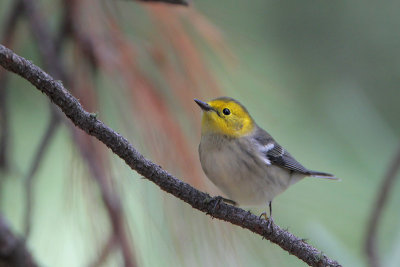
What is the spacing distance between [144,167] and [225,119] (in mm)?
816

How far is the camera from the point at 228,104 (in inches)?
65.4

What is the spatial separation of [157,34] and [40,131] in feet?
1.58

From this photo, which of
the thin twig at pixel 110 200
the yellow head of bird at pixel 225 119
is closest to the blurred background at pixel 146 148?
the thin twig at pixel 110 200

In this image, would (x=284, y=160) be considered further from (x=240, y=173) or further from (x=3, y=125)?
(x=3, y=125)

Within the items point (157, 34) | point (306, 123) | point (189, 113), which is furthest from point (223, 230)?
point (306, 123)

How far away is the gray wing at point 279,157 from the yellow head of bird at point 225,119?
0.19 ft

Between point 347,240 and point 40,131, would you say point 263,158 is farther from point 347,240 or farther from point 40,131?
point 40,131

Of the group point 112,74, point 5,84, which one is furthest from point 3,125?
point 112,74

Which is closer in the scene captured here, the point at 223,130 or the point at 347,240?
the point at 347,240

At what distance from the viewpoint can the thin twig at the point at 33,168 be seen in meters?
1.02

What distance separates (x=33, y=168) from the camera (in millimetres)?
1068

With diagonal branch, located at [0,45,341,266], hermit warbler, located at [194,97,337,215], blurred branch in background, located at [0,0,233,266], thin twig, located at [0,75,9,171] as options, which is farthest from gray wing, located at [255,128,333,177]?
thin twig, located at [0,75,9,171]

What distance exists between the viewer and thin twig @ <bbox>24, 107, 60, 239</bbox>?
102 cm

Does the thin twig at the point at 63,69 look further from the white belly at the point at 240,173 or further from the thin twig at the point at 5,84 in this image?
the white belly at the point at 240,173
